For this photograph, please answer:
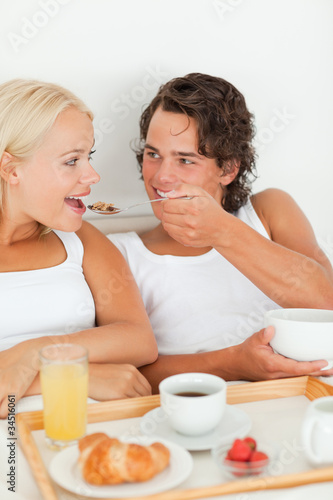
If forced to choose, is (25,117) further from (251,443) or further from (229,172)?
(251,443)

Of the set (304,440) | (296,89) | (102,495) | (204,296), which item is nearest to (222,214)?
(204,296)

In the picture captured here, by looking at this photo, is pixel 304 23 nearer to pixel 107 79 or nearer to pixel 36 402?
pixel 107 79

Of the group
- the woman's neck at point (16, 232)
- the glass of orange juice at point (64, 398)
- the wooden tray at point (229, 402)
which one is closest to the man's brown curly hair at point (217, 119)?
the woman's neck at point (16, 232)

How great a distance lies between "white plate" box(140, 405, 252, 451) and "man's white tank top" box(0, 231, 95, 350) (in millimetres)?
510

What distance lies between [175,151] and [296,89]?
0.67 metres

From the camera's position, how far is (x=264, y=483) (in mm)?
761

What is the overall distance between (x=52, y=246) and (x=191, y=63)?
803 mm

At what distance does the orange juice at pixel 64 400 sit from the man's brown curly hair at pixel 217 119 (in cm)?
89

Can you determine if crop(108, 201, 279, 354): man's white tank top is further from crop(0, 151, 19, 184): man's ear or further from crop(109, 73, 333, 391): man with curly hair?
crop(0, 151, 19, 184): man's ear

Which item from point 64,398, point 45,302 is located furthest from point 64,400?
point 45,302

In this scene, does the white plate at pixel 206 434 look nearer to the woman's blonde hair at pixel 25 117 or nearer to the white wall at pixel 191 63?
the woman's blonde hair at pixel 25 117

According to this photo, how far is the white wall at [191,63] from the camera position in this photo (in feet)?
5.69

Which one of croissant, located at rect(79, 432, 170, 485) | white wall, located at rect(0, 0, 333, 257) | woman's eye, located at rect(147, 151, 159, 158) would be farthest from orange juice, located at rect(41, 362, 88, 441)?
white wall, located at rect(0, 0, 333, 257)

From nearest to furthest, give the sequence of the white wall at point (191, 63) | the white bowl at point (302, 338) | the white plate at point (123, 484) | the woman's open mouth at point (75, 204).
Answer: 1. the white plate at point (123, 484)
2. the white bowl at point (302, 338)
3. the woman's open mouth at point (75, 204)
4. the white wall at point (191, 63)
